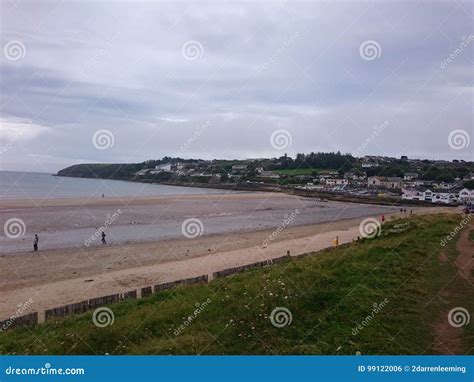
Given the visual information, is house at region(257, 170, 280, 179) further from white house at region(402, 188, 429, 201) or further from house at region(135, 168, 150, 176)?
white house at region(402, 188, 429, 201)

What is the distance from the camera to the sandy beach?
1559cm

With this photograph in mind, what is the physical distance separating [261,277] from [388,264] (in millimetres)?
4554

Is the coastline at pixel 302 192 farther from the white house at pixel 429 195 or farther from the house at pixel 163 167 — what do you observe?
the house at pixel 163 167

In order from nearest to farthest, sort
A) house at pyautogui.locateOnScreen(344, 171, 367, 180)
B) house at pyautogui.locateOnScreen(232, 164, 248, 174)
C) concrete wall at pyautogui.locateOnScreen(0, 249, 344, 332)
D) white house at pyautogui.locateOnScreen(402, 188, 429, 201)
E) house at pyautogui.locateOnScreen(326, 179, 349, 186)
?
concrete wall at pyautogui.locateOnScreen(0, 249, 344, 332), white house at pyautogui.locateOnScreen(402, 188, 429, 201), house at pyautogui.locateOnScreen(344, 171, 367, 180), house at pyautogui.locateOnScreen(326, 179, 349, 186), house at pyautogui.locateOnScreen(232, 164, 248, 174)

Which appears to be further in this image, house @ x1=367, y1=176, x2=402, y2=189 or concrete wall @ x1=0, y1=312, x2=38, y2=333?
house @ x1=367, y1=176, x2=402, y2=189

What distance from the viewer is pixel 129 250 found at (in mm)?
23266

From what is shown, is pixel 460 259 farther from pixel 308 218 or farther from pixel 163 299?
pixel 308 218

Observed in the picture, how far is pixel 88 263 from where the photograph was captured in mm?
19875

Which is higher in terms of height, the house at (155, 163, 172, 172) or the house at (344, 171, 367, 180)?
the house at (155, 163, 172, 172)

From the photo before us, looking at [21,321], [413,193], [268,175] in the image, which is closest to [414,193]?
[413,193]

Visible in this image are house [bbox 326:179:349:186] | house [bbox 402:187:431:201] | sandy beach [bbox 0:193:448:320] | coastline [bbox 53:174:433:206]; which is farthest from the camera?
house [bbox 326:179:349:186]

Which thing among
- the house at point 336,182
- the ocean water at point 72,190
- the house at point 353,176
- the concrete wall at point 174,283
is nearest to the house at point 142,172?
the ocean water at point 72,190

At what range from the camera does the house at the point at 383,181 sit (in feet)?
272

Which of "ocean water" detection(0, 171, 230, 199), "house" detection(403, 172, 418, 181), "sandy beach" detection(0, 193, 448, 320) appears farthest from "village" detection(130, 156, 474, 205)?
"sandy beach" detection(0, 193, 448, 320)
